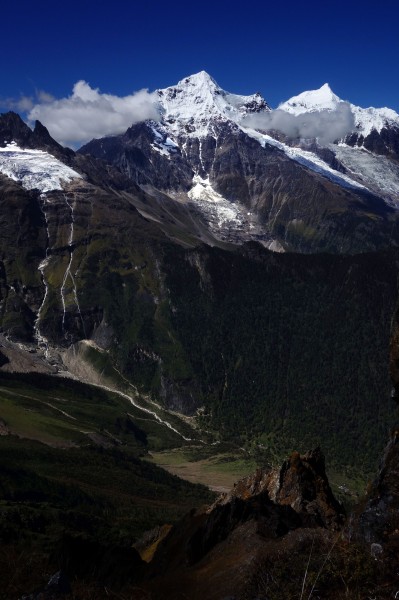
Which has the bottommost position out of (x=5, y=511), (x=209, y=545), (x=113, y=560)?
(x=5, y=511)

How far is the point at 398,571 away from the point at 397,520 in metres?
3.93

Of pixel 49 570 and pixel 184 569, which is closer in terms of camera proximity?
pixel 49 570

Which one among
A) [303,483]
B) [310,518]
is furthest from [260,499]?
[303,483]

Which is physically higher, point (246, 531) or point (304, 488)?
point (246, 531)

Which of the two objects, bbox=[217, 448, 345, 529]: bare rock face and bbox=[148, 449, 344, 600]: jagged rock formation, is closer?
bbox=[148, 449, 344, 600]: jagged rock formation

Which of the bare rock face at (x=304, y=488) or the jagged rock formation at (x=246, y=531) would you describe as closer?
the jagged rock formation at (x=246, y=531)

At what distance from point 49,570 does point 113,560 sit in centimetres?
1112

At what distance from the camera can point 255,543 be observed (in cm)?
4653

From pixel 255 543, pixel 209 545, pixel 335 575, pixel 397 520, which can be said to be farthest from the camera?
pixel 209 545

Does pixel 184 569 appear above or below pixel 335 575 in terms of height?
below

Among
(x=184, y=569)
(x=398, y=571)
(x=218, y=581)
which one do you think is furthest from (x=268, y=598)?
(x=184, y=569)

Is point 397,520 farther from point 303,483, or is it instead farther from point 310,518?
point 303,483

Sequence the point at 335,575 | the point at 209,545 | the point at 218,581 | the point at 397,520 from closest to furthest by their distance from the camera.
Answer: the point at 335,575 < the point at 397,520 < the point at 218,581 < the point at 209,545

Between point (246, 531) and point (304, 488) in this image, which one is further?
point (304, 488)
